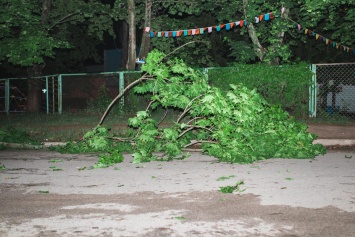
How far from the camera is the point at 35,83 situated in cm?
2023

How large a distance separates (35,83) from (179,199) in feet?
54.6

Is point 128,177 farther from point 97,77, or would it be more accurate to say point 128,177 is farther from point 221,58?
point 221,58

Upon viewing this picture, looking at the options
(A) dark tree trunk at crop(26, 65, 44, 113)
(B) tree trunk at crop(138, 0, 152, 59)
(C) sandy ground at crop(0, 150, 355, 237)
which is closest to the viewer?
(C) sandy ground at crop(0, 150, 355, 237)

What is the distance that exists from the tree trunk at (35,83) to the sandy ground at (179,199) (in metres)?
12.7

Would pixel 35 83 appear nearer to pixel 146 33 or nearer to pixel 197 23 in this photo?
pixel 146 33

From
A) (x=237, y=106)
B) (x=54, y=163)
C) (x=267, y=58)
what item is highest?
(x=267, y=58)

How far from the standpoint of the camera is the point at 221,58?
27547mm

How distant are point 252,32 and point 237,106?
817 cm

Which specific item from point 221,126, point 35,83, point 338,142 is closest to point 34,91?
point 35,83

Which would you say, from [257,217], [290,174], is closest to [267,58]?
[290,174]

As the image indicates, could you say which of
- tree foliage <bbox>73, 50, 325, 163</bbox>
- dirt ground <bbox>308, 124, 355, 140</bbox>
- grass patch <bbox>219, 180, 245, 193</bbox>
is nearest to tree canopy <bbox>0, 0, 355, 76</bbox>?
dirt ground <bbox>308, 124, 355, 140</bbox>

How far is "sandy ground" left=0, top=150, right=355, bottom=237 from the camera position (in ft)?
13.8

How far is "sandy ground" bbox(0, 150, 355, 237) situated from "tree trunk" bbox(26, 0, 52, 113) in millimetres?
12740

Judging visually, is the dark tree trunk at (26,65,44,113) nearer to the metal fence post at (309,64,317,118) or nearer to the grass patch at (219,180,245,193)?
the metal fence post at (309,64,317,118)
